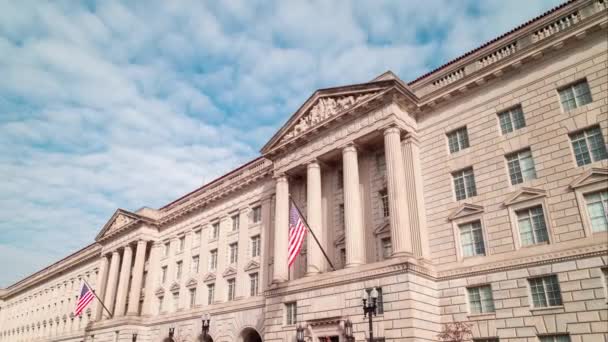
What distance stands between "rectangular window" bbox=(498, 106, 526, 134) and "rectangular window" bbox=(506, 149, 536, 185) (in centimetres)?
154

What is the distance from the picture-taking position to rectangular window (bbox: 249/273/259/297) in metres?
39.3

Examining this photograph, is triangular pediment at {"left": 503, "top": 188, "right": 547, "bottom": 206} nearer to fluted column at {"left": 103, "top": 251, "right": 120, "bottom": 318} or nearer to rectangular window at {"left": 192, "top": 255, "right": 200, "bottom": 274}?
rectangular window at {"left": 192, "top": 255, "right": 200, "bottom": 274}

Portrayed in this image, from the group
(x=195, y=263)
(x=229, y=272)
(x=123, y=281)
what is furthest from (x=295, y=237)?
(x=123, y=281)

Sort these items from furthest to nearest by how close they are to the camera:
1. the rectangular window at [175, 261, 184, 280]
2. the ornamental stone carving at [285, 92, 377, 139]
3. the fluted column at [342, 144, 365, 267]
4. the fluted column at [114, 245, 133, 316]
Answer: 1. the fluted column at [114, 245, 133, 316]
2. the rectangular window at [175, 261, 184, 280]
3. the ornamental stone carving at [285, 92, 377, 139]
4. the fluted column at [342, 144, 365, 267]

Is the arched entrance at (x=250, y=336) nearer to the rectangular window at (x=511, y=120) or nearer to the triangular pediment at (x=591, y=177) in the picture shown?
the rectangular window at (x=511, y=120)

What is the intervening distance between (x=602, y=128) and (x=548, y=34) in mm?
6137

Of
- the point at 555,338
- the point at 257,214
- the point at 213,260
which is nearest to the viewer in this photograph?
the point at 555,338

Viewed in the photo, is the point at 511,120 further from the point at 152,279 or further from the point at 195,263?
the point at 152,279

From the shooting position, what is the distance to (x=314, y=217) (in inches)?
1296

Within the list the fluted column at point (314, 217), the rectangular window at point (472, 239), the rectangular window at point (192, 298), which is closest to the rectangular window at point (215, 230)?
the rectangular window at point (192, 298)

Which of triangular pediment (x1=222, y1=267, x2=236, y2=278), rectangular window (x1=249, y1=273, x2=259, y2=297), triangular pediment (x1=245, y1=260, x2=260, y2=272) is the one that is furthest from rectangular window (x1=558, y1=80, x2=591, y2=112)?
triangular pediment (x1=222, y1=267, x2=236, y2=278)

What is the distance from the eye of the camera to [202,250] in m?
46.5

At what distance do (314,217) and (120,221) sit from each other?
109ft

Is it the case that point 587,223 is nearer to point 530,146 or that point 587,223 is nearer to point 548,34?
point 530,146
